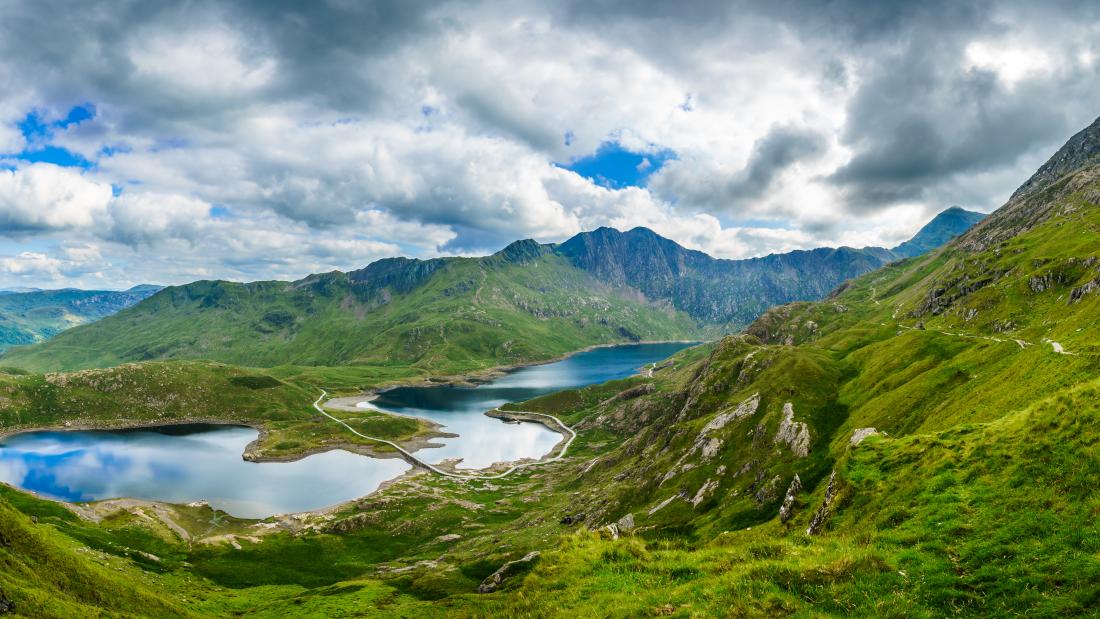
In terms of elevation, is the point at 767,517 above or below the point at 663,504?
above

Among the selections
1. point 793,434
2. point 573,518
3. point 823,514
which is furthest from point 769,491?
point 823,514

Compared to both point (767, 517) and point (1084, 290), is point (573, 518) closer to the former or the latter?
point (767, 517)

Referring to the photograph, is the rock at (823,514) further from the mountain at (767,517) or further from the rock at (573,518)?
the rock at (573,518)

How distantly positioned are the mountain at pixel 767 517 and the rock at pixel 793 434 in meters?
0.68

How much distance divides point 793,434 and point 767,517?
2912 centimetres

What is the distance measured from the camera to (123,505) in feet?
443

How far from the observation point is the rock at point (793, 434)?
9797 centimetres

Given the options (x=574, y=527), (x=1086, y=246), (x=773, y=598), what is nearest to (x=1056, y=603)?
(x=773, y=598)

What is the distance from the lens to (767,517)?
79.2 meters

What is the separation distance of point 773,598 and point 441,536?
138m

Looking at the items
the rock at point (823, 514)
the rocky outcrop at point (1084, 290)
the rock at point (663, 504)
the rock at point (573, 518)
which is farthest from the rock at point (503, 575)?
the rocky outcrop at point (1084, 290)

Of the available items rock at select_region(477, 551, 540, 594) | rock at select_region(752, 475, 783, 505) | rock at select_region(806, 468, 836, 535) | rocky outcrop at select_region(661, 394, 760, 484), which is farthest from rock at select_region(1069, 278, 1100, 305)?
rock at select_region(477, 551, 540, 594)

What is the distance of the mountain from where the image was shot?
16734mm

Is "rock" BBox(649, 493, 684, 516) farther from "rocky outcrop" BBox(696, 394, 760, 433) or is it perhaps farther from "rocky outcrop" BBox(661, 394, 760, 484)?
"rocky outcrop" BBox(696, 394, 760, 433)
